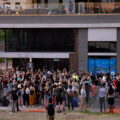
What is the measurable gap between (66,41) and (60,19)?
2633mm

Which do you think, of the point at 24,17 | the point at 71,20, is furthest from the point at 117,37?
the point at 24,17

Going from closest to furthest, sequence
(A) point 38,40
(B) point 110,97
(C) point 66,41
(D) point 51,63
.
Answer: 1. (B) point 110,97
2. (C) point 66,41
3. (D) point 51,63
4. (A) point 38,40

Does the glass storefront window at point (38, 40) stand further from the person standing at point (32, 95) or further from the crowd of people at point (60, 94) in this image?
the person standing at point (32, 95)

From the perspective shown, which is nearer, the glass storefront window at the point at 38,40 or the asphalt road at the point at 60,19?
the asphalt road at the point at 60,19

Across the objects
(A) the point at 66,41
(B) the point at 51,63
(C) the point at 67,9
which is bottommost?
(B) the point at 51,63

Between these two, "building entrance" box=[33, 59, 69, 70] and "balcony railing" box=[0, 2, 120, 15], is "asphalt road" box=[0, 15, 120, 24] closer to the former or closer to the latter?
"balcony railing" box=[0, 2, 120, 15]

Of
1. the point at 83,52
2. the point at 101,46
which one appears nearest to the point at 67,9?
the point at 83,52

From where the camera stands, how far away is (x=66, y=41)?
32.8m

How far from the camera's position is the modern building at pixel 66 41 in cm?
3089

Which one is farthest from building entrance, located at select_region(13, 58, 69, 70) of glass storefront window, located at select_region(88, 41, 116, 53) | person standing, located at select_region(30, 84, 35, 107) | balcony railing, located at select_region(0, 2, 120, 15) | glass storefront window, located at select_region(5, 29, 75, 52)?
person standing, located at select_region(30, 84, 35, 107)

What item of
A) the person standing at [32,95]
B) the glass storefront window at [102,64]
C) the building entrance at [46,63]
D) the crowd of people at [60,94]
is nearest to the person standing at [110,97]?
the crowd of people at [60,94]

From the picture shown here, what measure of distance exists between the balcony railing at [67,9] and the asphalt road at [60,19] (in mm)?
489

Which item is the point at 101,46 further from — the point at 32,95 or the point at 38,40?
the point at 32,95

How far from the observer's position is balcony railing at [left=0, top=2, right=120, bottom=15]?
3106cm
